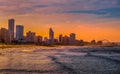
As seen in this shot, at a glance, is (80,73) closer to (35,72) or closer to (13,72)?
(35,72)

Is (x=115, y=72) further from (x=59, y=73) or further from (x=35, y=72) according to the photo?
(x=35, y=72)

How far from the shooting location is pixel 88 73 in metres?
38.4

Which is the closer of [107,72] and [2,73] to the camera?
[2,73]

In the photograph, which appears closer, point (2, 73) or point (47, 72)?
point (2, 73)

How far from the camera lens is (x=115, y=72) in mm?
39562

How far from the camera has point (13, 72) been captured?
37531 mm

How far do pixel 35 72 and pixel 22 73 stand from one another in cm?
192

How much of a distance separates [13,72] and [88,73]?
917 cm

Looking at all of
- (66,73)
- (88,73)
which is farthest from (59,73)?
(88,73)

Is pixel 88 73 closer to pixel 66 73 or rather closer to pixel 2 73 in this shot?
pixel 66 73

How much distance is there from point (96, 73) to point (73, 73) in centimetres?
283

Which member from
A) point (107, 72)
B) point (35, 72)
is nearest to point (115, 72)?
point (107, 72)

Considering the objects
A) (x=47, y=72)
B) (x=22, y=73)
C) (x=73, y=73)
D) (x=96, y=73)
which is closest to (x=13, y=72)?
(x=22, y=73)

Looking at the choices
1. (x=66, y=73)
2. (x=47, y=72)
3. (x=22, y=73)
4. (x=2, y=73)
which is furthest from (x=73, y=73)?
(x=2, y=73)
